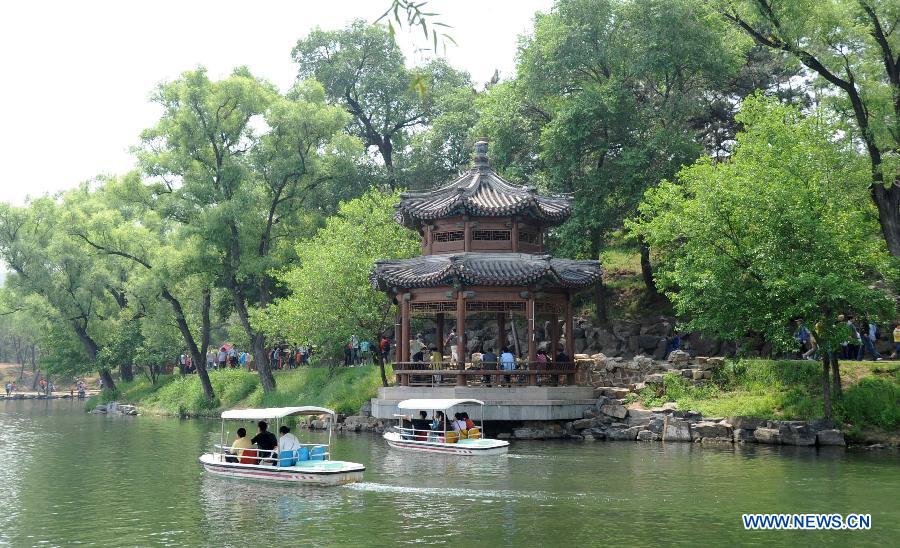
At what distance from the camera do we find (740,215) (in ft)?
108

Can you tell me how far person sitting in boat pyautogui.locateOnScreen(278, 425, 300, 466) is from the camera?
965 inches

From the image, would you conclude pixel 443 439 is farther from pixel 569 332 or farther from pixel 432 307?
pixel 569 332

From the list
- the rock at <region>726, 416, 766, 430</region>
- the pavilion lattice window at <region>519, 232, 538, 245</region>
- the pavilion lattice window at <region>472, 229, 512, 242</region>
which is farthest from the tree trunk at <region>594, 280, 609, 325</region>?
the rock at <region>726, 416, 766, 430</region>

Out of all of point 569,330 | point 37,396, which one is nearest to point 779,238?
point 569,330

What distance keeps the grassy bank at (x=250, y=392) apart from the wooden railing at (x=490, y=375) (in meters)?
5.97

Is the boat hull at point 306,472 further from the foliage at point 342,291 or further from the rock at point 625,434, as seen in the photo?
the foliage at point 342,291

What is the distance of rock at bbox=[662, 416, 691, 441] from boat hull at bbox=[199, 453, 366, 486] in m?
14.4

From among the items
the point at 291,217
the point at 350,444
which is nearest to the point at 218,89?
the point at 291,217

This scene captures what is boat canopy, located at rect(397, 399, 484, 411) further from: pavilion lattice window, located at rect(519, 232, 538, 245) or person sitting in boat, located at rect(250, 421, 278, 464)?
pavilion lattice window, located at rect(519, 232, 538, 245)

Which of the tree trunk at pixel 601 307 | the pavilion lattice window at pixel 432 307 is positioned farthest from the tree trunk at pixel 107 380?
the tree trunk at pixel 601 307

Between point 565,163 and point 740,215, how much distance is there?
609 inches

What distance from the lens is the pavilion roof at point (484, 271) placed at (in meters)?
36.6

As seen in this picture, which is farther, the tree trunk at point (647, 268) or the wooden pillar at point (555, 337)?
the tree trunk at point (647, 268)

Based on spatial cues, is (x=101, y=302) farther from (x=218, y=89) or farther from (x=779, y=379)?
(x=779, y=379)
